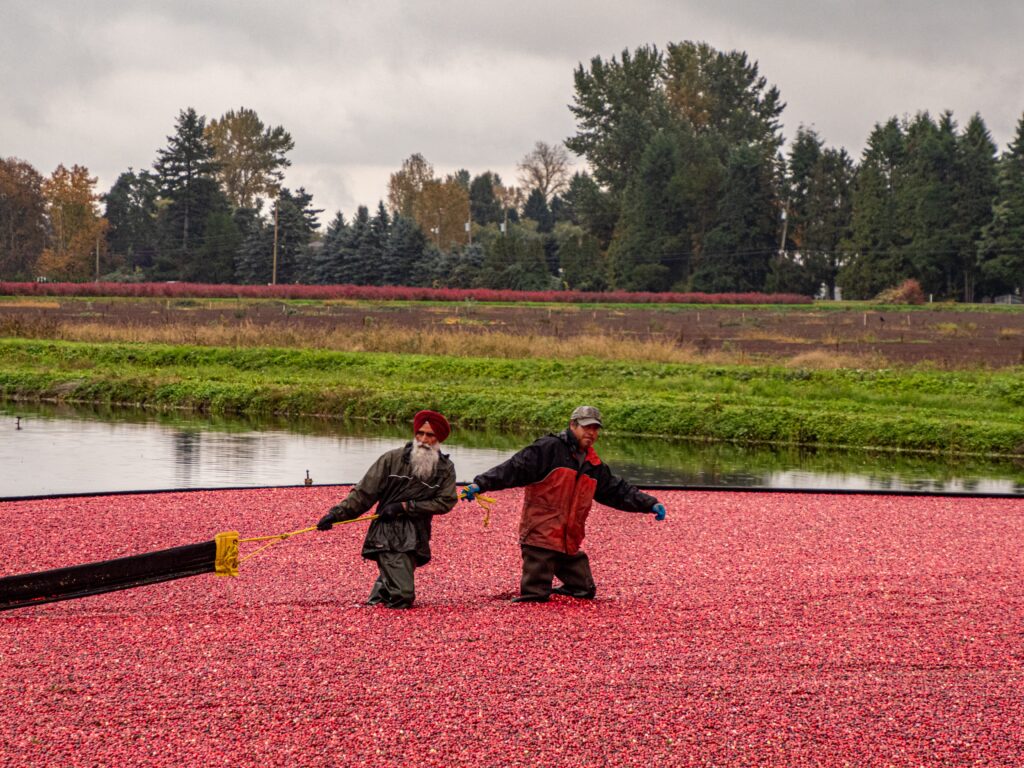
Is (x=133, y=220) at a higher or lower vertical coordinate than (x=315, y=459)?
higher

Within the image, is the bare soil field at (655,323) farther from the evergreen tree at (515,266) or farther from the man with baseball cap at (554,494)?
the man with baseball cap at (554,494)

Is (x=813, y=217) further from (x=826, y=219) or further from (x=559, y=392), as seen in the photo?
(x=559, y=392)

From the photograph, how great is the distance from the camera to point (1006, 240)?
7619 centimetres

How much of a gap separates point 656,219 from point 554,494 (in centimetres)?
8079

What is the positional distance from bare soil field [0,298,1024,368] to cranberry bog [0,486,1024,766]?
65.4 feet

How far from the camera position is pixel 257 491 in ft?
50.8

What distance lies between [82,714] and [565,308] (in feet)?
193

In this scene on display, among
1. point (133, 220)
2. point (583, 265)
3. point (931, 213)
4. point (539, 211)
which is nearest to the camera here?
point (931, 213)

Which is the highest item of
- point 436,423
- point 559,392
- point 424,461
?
point 436,423

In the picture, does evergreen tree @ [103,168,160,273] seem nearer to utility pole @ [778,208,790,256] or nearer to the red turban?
utility pole @ [778,208,790,256]

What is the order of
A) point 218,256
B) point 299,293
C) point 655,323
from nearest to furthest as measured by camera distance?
1. point 655,323
2. point 299,293
3. point 218,256

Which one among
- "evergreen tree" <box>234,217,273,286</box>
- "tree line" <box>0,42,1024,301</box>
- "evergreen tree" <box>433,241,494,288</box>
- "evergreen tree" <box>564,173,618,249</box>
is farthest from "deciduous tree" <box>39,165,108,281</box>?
"evergreen tree" <box>564,173,618,249</box>

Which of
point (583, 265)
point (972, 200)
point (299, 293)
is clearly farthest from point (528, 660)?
point (583, 265)

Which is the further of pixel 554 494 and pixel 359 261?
pixel 359 261
